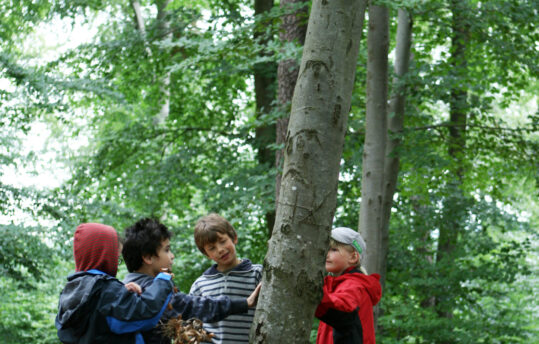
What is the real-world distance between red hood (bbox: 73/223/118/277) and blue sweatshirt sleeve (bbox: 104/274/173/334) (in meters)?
0.18

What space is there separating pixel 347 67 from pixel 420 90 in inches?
254

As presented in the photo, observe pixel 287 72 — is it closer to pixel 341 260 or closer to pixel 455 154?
pixel 455 154

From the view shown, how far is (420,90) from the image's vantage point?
895cm

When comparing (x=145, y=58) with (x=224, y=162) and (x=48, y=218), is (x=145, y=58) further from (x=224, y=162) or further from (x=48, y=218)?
(x=48, y=218)

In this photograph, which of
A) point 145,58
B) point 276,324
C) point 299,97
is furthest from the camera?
point 145,58

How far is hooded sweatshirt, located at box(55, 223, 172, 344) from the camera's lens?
2.66 metres

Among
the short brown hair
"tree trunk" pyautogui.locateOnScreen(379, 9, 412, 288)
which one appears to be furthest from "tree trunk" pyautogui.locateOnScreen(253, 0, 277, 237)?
the short brown hair

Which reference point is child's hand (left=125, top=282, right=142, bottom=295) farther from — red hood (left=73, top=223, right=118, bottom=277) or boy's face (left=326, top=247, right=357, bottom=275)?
boy's face (left=326, top=247, right=357, bottom=275)

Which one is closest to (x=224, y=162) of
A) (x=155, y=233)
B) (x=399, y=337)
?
(x=399, y=337)

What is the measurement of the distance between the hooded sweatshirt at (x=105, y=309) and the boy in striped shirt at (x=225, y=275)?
557mm

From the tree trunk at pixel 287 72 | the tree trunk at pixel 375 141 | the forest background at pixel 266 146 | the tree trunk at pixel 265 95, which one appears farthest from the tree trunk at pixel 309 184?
the tree trunk at pixel 265 95

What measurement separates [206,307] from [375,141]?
383cm

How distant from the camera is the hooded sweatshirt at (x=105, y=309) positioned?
105 inches

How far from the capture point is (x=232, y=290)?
3.39 meters
